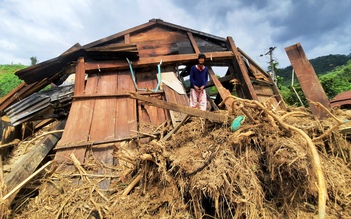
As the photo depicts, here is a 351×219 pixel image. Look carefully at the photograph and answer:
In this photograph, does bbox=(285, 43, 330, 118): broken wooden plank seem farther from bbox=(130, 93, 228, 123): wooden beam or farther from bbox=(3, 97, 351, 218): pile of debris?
bbox=(130, 93, 228, 123): wooden beam

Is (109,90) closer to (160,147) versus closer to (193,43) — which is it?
(160,147)

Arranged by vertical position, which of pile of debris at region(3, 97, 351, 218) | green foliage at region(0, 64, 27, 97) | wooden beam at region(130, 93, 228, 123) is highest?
green foliage at region(0, 64, 27, 97)

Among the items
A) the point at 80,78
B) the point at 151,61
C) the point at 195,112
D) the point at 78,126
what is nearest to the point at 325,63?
the point at 151,61

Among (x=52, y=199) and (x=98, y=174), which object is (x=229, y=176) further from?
(x=52, y=199)

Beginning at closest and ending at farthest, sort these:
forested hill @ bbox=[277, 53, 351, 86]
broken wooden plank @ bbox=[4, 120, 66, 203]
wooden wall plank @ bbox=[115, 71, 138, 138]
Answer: broken wooden plank @ bbox=[4, 120, 66, 203]
wooden wall plank @ bbox=[115, 71, 138, 138]
forested hill @ bbox=[277, 53, 351, 86]

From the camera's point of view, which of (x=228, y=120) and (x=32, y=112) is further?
(x=32, y=112)

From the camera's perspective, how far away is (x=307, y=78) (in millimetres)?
3295

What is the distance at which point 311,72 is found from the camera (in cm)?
328

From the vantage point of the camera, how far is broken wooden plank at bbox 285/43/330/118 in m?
3.04

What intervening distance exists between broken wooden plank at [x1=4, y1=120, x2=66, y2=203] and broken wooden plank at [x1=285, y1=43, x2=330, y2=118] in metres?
4.73

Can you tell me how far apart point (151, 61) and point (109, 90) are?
4.73 feet

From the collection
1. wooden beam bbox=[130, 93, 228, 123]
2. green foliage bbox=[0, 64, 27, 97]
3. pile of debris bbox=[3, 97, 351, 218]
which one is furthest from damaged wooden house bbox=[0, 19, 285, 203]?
green foliage bbox=[0, 64, 27, 97]

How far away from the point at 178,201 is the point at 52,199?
2120 millimetres

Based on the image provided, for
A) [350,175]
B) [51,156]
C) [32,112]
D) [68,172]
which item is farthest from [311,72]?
[32,112]
